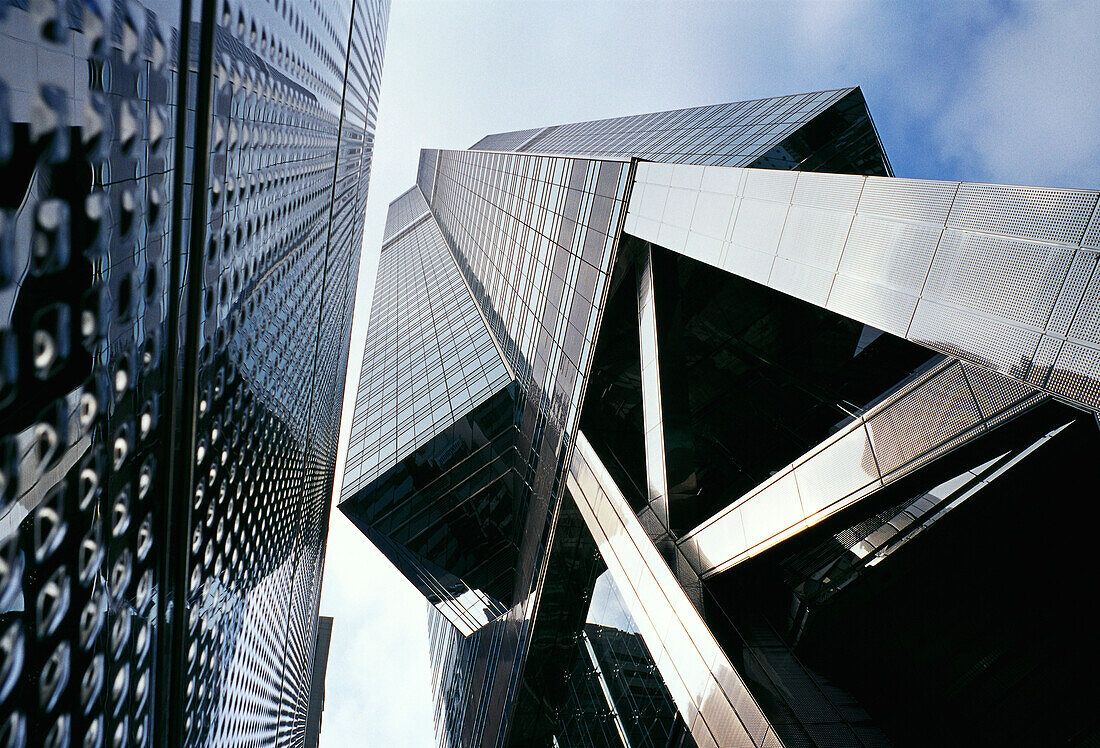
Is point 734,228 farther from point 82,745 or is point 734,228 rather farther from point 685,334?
point 82,745

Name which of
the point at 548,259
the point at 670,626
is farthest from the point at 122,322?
the point at 548,259

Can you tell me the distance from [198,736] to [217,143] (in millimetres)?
21552

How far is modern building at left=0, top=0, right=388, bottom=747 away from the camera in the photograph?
4406 mm

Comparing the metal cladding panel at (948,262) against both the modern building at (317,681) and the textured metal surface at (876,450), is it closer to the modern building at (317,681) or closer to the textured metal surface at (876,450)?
the textured metal surface at (876,450)

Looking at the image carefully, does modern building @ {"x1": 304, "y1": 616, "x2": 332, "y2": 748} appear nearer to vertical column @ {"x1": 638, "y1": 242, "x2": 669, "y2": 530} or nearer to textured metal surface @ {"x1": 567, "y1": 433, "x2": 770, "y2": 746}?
textured metal surface @ {"x1": 567, "y1": 433, "x2": 770, "y2": 746}

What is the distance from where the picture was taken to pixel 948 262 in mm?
8797

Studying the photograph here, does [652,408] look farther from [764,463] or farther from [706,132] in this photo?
[706,132]

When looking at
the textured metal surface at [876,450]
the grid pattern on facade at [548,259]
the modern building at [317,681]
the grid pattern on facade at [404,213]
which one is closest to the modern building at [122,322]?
the textured metal surface at [876,450]

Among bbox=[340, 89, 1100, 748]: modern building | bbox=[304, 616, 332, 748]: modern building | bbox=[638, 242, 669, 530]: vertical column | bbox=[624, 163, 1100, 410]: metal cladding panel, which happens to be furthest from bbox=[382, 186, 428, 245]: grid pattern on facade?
bbox=[624, 163, 1100, 410]: metal cladding panel

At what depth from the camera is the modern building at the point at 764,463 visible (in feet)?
28.8

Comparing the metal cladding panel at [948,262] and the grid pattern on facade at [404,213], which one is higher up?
the metal cladding panel at [948,262]

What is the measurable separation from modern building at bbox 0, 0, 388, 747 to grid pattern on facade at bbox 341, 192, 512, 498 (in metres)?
16.6

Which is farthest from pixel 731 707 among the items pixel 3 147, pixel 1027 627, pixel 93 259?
pixel 3 147

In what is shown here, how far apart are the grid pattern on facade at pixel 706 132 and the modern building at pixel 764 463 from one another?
459 centimetres
